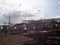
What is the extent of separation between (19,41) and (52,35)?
3.26 meters

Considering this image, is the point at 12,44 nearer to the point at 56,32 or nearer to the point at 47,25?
the point at 56,32

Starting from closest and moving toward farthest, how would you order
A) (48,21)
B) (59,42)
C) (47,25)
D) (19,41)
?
(59,42)
(19,41)
(48,21)
(47,25)

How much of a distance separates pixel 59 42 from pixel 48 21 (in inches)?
186

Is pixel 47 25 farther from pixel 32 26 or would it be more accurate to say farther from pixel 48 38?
pixel 48 38

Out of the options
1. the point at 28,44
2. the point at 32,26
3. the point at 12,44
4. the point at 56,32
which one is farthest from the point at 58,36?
the point at 32,26

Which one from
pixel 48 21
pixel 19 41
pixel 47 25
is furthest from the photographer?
pixel 47 25

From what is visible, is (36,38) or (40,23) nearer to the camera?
(36,38)

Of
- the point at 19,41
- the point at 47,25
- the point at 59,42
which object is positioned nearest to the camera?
the point at 59,42

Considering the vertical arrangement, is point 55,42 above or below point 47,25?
below

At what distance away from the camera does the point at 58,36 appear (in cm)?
1412

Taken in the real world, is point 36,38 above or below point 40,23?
below

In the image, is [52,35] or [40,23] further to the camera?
[40,23]

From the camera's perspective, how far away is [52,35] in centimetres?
1422

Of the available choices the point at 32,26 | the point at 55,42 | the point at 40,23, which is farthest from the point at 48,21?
the point at 55,42
